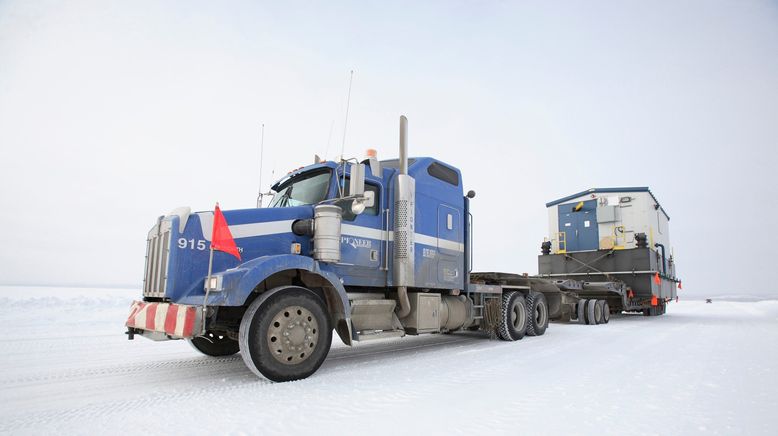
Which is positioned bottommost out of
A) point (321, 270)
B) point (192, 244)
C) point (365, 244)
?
point (321, 270)

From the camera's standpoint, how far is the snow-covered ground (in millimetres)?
3199

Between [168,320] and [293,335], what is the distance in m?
1.32

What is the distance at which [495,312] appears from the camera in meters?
8.72

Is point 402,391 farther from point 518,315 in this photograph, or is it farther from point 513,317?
point 518,315

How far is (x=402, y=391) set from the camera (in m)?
4.22

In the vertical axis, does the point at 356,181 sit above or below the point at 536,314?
above

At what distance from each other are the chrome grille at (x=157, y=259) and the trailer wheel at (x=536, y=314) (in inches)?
293

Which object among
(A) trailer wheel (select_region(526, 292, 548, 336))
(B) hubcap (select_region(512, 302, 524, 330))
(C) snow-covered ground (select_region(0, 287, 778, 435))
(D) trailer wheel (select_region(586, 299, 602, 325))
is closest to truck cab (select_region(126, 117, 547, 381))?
(C) snow-covered ground (select_region(0, 287, 778, 435))

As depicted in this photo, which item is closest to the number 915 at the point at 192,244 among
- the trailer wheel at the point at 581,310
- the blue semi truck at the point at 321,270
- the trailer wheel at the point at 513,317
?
the blue semi truck at the point at 321,270

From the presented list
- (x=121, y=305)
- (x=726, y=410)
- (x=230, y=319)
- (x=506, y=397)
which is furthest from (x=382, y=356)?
(x=121, y=305)

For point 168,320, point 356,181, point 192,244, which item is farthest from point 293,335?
point 356,181

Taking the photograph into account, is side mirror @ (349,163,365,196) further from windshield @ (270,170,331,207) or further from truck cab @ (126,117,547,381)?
windshield @ (270,170,331,207)

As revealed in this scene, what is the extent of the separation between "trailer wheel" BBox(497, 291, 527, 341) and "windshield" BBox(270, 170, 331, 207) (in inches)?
192

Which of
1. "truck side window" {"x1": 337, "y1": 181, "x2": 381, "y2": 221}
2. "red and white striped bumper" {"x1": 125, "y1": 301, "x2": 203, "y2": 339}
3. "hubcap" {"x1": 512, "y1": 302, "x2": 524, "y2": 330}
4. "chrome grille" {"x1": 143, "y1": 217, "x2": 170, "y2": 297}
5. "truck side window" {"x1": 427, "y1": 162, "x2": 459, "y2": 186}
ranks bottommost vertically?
"hubcap" {"x1": 512, "y1": 302, "x2": 524, "y2": 330}
